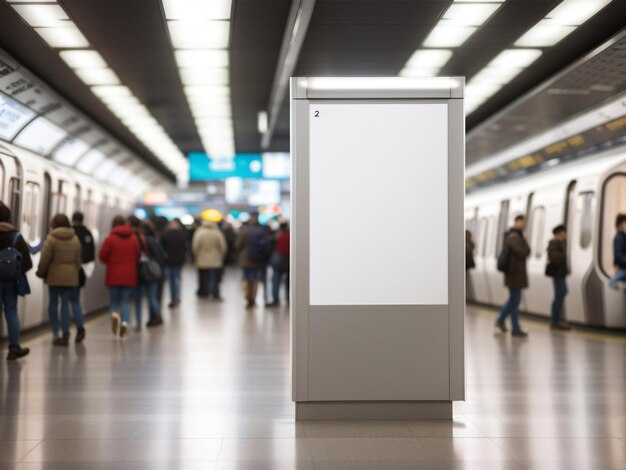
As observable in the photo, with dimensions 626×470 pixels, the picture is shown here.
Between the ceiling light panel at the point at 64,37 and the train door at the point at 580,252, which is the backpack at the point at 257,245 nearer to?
the train door at the point at 580,252

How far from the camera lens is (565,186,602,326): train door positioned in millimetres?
13812

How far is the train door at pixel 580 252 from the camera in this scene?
13.8 m

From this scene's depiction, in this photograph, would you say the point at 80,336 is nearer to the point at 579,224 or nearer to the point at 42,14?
the point at 42,14

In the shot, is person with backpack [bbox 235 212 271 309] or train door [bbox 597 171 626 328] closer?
train door [bbox 597 171 626 328]

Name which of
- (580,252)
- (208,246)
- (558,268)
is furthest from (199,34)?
(208,246)

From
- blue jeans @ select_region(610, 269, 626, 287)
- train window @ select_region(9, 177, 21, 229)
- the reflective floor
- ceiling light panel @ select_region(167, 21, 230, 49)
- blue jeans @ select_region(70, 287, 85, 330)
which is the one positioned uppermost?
ceiling light panel @ select_region(167, 21, 230, 49)

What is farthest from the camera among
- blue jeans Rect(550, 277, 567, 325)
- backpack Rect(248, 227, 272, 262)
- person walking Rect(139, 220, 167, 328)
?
backpack Rect(248, 227, 272, 262)

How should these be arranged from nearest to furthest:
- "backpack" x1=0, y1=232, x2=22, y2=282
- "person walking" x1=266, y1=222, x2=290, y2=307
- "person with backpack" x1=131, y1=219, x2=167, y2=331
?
"backpack" x1=0, y1=232, x2=22, y2=282, "person with backpack" x1=131, y1=219, x2=167, y2=331, "person walking" x1=266, y1=222, x2=290, y2=307

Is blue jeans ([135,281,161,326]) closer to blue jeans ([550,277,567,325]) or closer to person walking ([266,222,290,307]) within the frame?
person walking ([266,222,290,307])

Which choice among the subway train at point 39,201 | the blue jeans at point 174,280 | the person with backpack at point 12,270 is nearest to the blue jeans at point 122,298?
the subway train at point 39,201

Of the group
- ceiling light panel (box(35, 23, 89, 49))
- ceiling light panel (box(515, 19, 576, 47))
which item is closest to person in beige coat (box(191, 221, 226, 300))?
ceiling light panel (box(35, 23, 89, 49))

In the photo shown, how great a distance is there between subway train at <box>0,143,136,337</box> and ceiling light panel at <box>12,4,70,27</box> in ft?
7.65

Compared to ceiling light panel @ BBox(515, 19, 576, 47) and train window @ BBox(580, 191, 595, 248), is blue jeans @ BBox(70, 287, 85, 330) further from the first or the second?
train window @ BBox(580, 191, 595, 248)

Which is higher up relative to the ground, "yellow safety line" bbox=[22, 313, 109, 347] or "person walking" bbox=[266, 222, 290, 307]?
"person walking" bbox=[266, 222, 290, 307]
